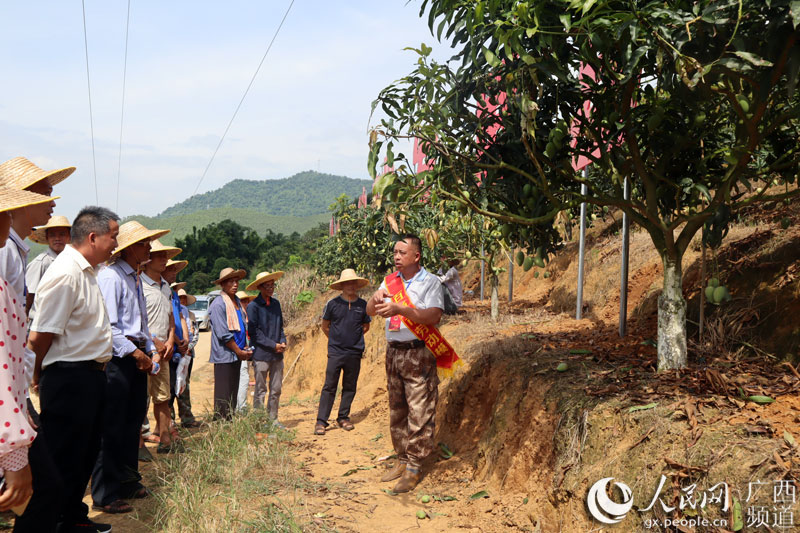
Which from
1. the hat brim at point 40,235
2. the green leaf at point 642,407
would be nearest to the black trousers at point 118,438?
the hat brim at point 40,235

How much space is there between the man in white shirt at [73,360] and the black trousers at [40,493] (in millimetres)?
887

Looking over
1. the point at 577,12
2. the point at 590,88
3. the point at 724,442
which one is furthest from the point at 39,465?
the point at 590,88

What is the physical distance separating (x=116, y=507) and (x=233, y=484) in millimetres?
850

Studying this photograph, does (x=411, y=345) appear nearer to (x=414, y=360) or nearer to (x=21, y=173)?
(x=414, y=360)

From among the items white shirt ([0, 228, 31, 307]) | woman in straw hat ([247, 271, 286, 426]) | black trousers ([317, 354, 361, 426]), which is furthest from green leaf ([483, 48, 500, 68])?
black trousers ([317, 354, 361, 426])

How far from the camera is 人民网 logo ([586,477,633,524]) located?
3.38 meters

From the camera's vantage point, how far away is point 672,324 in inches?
177

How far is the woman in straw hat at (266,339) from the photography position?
23.6ft

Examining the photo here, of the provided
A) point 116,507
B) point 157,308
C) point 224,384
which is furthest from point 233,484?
point 224,384

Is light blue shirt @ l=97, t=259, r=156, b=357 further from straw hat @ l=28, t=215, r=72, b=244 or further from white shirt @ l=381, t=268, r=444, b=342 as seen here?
white shirt @ l=381, t=268, r=444, b=342

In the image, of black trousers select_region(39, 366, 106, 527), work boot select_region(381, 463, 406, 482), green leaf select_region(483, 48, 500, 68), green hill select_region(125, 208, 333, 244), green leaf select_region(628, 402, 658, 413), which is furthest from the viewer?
green hill select_region(125, 208, 333, 244)

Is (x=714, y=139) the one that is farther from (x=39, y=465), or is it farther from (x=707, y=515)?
(x=39, y=465)

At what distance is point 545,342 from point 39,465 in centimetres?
478

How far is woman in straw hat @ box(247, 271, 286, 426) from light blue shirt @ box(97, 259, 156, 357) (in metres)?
2.24
